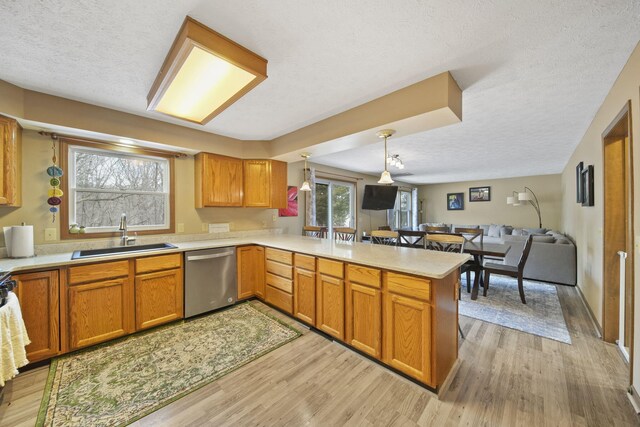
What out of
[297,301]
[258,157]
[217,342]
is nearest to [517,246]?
[297,301]

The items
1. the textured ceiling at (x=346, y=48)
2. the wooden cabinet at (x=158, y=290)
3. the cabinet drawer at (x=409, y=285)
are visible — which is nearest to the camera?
the textured ceiling at (x=346, y=48)

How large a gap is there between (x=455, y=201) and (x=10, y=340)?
9.83 m

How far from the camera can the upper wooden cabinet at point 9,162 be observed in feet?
6.42

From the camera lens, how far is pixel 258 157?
12.0ft

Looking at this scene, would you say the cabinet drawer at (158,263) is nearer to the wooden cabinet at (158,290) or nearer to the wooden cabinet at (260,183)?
the wooden cabinet at (158,290)

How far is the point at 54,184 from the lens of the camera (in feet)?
7.73

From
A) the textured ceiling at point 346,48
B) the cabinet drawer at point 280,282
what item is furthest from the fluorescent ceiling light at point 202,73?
the cabinet drawer at point 280,282

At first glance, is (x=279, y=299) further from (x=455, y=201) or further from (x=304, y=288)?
(x=455, y=201)

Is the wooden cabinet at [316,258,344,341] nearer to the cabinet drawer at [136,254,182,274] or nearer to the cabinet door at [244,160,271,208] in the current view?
the cabinet drawer at [136,254,182,274]

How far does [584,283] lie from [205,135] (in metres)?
5.53

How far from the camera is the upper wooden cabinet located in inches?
77.0

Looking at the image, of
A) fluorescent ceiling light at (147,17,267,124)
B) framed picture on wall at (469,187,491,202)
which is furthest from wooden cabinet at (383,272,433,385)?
framed picture on wall at (469,187,491,202)

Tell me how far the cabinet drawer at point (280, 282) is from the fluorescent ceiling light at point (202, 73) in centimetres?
191

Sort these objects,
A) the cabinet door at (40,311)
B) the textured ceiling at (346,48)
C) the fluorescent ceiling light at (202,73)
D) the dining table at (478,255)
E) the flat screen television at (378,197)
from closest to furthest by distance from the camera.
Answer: the textured ceiling at (346,48) → the fluorescent ceiling light at (202,73) → the cabinet door at (40,311) → the dining table at (478,255) → the flat screen television at (378,197)
